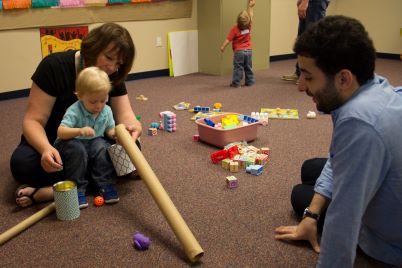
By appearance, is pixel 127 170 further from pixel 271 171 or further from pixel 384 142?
pixel 384 142

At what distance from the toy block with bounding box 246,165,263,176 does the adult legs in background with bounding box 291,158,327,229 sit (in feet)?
1.06

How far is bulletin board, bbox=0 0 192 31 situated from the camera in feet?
11.0

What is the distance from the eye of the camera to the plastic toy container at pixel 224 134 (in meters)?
2.28

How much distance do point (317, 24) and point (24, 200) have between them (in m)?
1.32

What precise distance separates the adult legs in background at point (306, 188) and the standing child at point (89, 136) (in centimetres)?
73

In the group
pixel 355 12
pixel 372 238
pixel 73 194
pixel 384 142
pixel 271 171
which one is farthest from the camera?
pixel 355 12

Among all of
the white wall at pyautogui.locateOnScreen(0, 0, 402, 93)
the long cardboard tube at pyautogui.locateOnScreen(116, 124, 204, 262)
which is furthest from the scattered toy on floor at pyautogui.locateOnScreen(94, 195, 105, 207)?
the white wall at pyautogui.locateOnScreen(0, 0, 402, 93)

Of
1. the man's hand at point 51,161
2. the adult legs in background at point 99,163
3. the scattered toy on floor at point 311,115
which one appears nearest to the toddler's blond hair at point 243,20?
the scattered toy on floor at point 311,115

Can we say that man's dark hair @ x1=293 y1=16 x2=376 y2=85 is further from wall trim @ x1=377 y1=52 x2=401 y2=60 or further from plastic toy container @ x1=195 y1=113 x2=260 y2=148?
wall trim @ x1=377 y1=52 x2=401 y2=60

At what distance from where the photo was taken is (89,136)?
167 cm

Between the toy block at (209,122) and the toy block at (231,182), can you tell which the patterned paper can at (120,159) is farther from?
the toy block at (209,122)

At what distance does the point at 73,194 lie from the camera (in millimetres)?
1562

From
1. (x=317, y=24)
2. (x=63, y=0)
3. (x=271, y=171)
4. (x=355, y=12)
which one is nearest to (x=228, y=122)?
(x=271, y=171)

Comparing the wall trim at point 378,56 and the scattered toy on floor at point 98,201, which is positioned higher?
the wall trim at point 378,56
